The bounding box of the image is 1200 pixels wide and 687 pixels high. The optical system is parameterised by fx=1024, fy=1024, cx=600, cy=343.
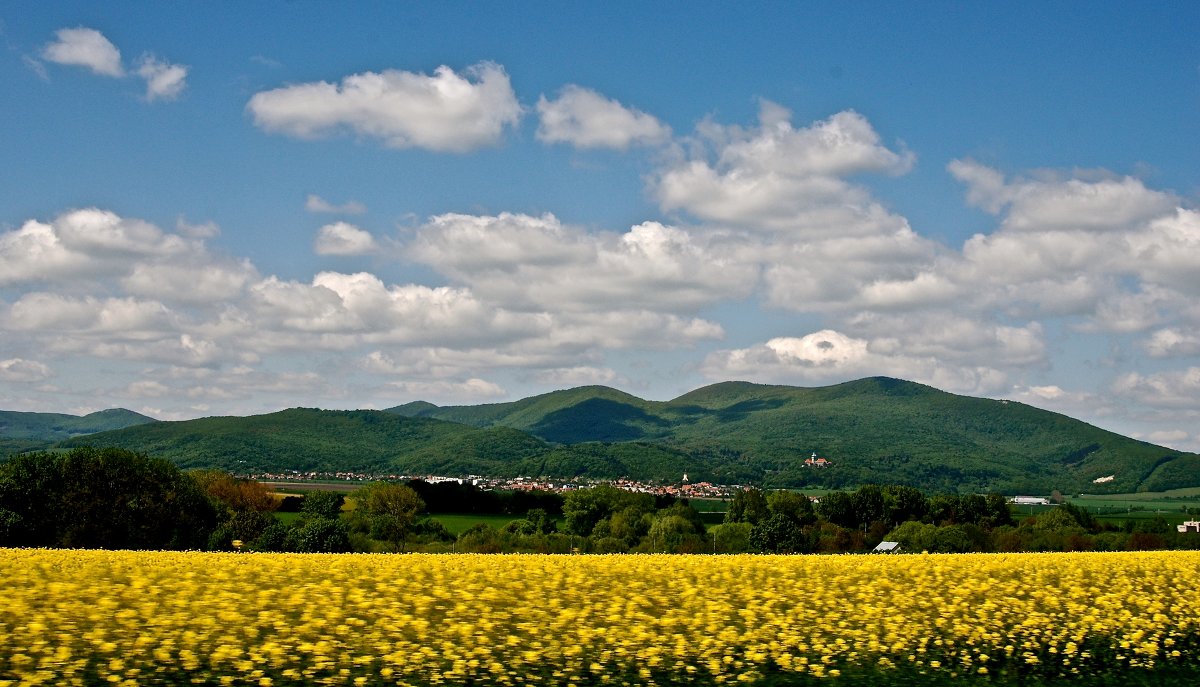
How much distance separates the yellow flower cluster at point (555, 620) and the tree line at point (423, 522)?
6931 cm

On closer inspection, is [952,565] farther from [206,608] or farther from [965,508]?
[965,508]

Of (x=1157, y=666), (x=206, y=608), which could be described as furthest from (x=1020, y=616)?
(x=206, y=608)

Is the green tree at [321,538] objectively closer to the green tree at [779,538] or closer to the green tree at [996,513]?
the green tree at [779,538]

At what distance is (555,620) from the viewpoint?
19969mm

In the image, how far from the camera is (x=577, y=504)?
193875mm

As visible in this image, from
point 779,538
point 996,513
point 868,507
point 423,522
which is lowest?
point 779,538

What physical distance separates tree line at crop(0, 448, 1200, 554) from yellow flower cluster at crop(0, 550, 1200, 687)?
69.3m

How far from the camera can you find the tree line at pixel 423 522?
88812 millimetres

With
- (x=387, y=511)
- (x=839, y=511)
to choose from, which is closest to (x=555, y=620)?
(x=387, y=511)

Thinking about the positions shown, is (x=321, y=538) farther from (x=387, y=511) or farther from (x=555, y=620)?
(x=555, y=620)

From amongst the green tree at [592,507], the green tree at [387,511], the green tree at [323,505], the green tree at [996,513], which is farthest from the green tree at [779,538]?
the green tree at [323,505]

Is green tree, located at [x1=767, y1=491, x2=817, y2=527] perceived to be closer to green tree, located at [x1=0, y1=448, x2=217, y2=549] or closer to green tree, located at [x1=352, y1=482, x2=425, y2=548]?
green tree, located at [x1=352, y1=482, x2=425, y2=548]

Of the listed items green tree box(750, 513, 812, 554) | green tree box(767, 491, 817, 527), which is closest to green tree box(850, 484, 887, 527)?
green tree box(767, 491, 817, 527)

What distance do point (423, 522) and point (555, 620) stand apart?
144721 millimetres
